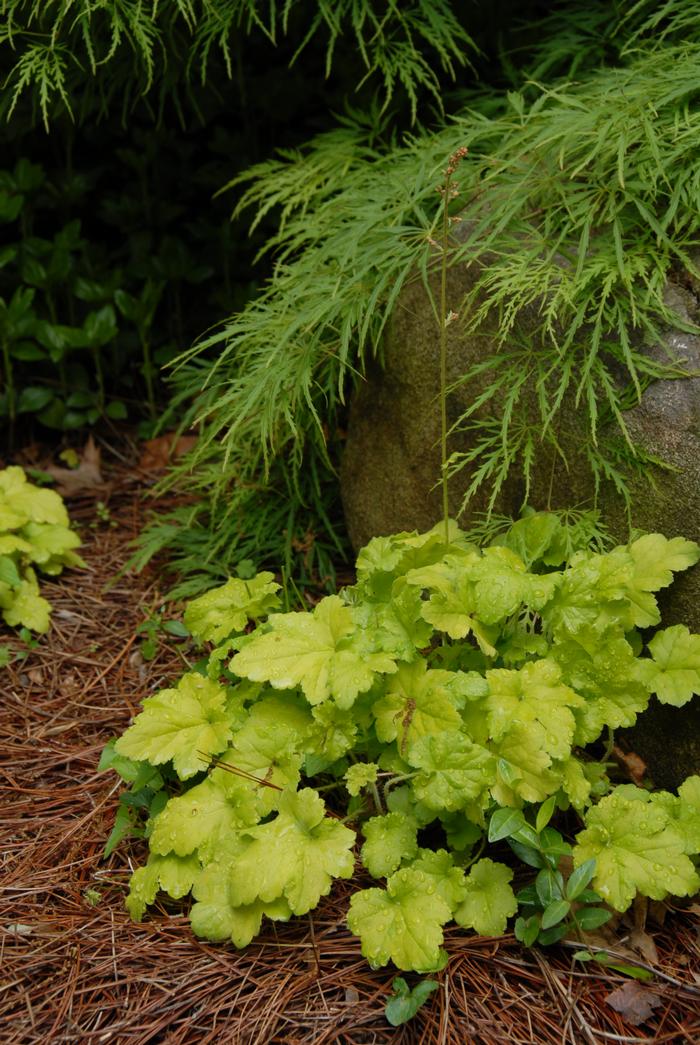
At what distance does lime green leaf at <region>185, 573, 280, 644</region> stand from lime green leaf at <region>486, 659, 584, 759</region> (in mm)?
590

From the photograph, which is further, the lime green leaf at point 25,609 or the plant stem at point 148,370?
the plant stem at point 148,370

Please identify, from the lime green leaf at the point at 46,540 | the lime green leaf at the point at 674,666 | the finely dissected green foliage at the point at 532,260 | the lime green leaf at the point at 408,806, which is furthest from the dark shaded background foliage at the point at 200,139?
the lime green leaf at the point at 674,666

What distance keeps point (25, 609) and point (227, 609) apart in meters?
0.74

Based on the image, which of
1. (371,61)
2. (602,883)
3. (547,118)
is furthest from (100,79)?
(602,883)

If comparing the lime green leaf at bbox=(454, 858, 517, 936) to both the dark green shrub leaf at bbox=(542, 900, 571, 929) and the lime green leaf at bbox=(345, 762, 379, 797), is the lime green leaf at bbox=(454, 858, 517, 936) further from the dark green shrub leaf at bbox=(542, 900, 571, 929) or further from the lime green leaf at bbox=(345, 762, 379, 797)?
the lime green leaf at bbox=(345, 762, 379, 797)

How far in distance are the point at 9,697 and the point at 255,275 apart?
1.76 metres

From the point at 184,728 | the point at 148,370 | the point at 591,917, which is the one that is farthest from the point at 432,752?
the point at 148,370

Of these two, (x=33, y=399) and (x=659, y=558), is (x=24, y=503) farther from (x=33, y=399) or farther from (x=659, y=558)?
(x=659, y=558)

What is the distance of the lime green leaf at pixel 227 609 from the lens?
2035 millimetres

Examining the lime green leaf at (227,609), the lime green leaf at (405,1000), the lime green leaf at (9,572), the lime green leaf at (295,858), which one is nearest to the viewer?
the lime green leaf at (405,1000)

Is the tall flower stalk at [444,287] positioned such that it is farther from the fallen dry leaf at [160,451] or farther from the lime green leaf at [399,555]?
the fallen dry leaf at [160,451]

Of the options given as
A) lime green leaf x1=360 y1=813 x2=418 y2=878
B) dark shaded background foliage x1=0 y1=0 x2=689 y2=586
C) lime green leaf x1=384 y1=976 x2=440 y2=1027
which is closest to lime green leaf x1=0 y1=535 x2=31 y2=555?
dark shaded background foliage x1=0 y1=0 x2=689 y2=586

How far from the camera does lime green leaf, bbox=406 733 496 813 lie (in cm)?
161

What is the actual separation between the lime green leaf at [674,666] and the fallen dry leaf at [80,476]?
2.04 meters
